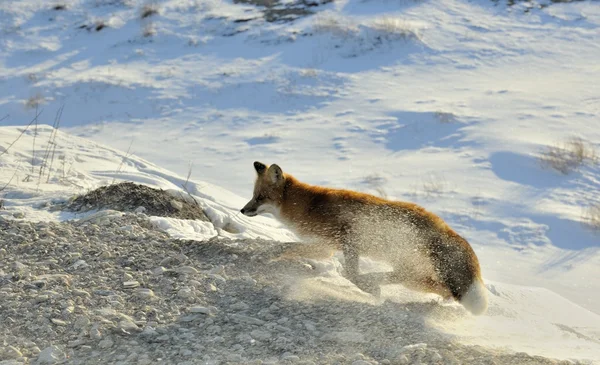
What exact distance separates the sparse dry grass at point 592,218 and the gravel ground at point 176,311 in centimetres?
473

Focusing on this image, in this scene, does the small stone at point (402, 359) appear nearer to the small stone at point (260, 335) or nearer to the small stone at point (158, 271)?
the small stone at point (260, 335)

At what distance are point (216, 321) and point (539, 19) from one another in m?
16.8

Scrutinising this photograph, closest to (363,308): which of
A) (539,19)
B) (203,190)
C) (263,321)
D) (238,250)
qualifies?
(263,321)

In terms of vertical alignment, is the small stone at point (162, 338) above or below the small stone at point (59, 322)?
below

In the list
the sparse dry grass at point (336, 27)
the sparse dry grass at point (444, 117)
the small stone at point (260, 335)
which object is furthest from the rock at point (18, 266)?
the sparse dry grass at point (336, 27)

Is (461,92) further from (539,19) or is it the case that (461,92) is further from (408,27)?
(539,19)

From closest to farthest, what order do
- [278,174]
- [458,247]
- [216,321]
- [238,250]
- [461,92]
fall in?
[216,321] < [458,247] < [238,250] < [278,174] < [461,92]

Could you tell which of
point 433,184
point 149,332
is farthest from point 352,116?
point 149,332

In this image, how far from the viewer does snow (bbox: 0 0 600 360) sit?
26.0ft

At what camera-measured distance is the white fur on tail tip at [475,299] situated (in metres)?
5.72

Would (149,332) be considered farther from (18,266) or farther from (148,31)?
(148,31)

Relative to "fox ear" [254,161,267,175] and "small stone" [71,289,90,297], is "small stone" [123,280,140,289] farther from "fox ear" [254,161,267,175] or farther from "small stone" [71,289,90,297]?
"fox ear" [254,161,267,175]

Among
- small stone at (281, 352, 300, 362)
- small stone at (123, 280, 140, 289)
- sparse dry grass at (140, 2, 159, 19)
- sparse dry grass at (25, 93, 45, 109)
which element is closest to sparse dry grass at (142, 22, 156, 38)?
sparse dry grass at (140, 2, 159, 19)

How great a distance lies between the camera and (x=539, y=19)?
62.8 feet
